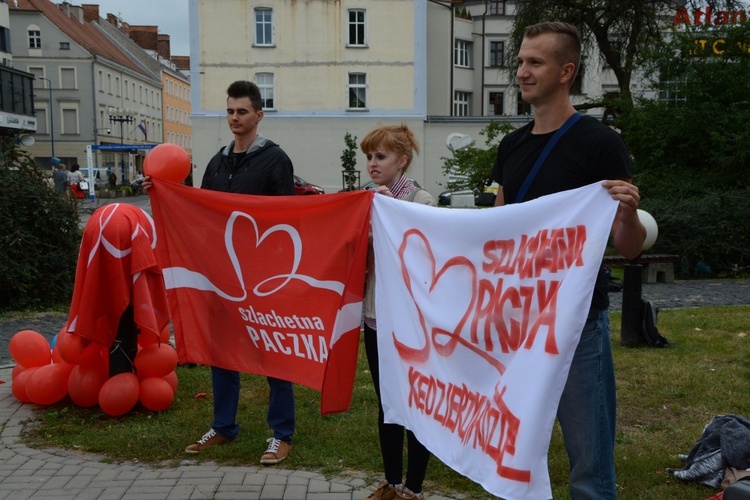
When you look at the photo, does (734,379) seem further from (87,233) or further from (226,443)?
(87,233)

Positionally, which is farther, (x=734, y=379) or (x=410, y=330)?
(x=734, y=379)

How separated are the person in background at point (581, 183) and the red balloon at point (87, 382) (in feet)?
13.0

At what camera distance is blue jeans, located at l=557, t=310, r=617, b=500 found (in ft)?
10.5

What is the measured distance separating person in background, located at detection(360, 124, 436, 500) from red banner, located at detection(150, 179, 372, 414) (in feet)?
0.35

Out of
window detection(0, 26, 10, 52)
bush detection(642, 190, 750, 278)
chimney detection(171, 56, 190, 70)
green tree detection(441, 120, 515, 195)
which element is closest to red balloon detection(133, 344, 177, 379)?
bush detection(642, 190, 750, 278)

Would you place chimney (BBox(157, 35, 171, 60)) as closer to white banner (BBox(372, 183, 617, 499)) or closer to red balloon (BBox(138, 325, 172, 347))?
red balloon (BBox(138, 325, 172, 347))

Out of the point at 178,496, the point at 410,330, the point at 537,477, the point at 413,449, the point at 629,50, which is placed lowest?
the point at 178,496

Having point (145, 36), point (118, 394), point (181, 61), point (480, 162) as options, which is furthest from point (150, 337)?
point (181, 61)

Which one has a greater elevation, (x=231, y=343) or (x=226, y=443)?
(x=231, y=343)

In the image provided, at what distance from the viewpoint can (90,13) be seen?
9000 centimetres

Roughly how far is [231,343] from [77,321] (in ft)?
4.62

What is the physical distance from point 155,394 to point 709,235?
12.1 metres

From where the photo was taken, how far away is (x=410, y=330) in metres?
3.95

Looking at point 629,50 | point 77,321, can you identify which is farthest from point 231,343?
point 629,50
